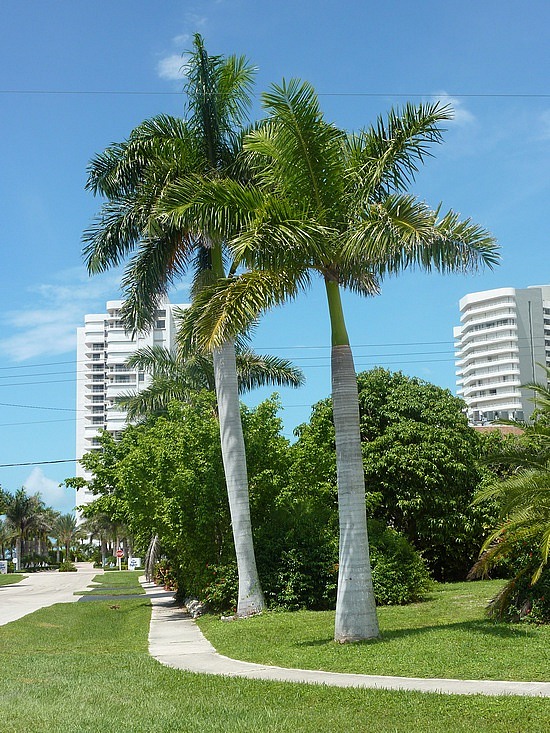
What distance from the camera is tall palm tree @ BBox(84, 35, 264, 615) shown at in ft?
69.4

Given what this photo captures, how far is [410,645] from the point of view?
13.4 m

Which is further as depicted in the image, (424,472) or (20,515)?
(20,515)

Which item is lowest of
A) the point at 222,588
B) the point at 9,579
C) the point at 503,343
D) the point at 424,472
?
the point at 9,579

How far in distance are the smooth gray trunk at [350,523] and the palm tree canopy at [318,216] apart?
1712 millimetres

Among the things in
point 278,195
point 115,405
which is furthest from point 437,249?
point 115,405

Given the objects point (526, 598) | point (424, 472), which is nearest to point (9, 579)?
point (424, 472)

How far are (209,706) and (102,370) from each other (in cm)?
14975

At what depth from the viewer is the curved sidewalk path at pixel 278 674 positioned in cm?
988

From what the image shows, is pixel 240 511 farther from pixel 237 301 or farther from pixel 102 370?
pixel 102 370

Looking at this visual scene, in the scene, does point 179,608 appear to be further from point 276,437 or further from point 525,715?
point 525,715

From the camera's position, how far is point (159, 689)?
11.1 meters

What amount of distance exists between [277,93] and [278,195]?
1.92 meters

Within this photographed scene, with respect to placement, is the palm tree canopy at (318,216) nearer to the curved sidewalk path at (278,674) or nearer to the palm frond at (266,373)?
the curved sidewalk path at (278,674)

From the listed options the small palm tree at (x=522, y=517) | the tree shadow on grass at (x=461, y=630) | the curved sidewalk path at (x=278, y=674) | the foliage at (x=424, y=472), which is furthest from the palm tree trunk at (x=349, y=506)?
the foliage at (x=424, y=472)
